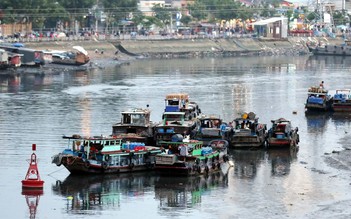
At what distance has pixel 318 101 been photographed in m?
65.6

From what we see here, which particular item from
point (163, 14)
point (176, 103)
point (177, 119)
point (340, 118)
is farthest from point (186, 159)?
point (163, 14)

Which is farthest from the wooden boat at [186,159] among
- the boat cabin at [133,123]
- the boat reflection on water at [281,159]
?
the boat cabin at [133,123]

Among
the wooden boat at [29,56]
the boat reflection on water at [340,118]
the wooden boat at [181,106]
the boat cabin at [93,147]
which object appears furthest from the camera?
the wooden boat at [29,56]

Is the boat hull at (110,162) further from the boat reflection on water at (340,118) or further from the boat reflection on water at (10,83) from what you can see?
the boat reflection on water at (10,83)

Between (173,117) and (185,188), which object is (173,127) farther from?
(185,188)

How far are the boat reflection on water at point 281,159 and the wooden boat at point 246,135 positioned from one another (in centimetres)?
77

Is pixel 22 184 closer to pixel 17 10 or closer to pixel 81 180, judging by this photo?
pixel 81 180

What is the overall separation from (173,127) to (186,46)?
87375 millimetres

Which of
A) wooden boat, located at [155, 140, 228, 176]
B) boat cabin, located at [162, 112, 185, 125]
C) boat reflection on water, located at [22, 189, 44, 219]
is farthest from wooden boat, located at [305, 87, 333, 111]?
boat reflection on water, located at [22, 189, 44, 219]

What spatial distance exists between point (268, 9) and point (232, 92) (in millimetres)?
99640

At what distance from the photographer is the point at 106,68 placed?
344ft

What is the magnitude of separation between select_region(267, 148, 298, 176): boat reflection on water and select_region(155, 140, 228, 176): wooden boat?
286 cm

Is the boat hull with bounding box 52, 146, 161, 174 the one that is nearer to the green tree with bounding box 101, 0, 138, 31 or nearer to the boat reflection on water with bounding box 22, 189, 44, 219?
the boat reflection on water with bounding box 22, 189, 44, 219

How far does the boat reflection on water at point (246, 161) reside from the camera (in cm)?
4369
